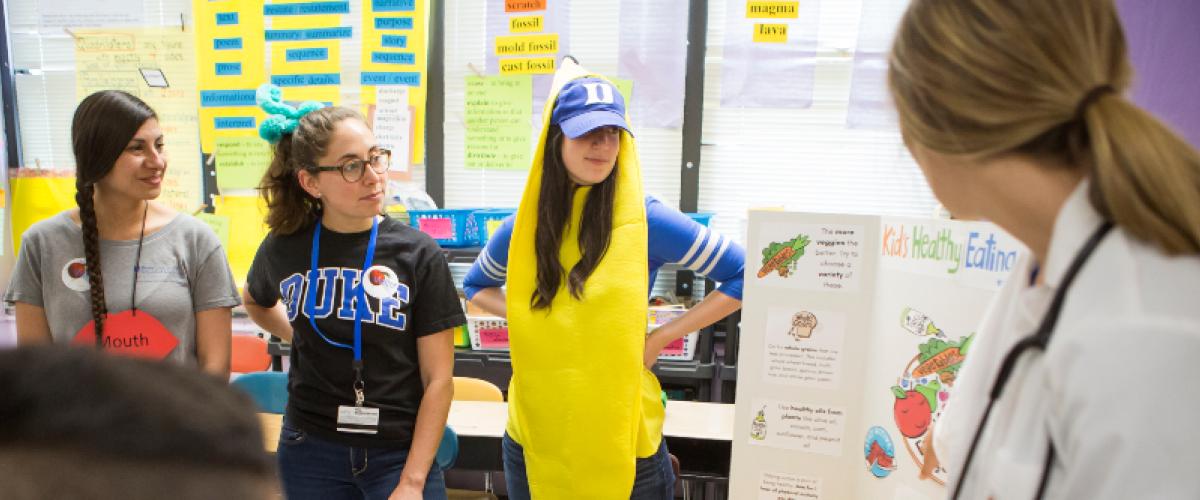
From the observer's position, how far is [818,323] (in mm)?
1516

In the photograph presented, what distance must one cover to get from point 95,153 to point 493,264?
0.99 m

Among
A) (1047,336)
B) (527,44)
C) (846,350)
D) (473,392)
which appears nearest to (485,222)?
(473,392)

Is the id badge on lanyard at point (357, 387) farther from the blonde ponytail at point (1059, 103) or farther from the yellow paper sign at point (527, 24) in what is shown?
the yellow paper sign at point (527, 24)

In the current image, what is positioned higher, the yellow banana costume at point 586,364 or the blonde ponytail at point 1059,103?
the blonde ponytail at point 1059,103

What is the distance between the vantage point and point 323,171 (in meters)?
1.42

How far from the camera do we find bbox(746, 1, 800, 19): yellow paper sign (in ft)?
9.18

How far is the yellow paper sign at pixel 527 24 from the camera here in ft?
9.86

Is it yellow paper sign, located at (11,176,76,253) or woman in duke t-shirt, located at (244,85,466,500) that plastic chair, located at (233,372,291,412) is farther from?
yellow paper sign, located at (11,176,76,253)

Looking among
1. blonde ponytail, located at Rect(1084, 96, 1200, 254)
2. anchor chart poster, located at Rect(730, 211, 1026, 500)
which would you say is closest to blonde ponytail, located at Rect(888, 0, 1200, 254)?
blonde ponytail, located at Rect(1084, 96, 1200, 254)

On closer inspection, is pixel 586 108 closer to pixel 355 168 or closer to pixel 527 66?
pixel 355 168

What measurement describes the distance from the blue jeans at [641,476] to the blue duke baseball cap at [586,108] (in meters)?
0.77

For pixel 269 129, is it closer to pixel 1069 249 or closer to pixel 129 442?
pixel 129 442

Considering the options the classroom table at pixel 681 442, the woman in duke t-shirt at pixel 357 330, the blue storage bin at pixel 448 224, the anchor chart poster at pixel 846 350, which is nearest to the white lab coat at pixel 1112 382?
the anchor chart poster at pixel 846 350

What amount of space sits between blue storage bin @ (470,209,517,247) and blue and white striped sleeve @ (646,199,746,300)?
1.39m
